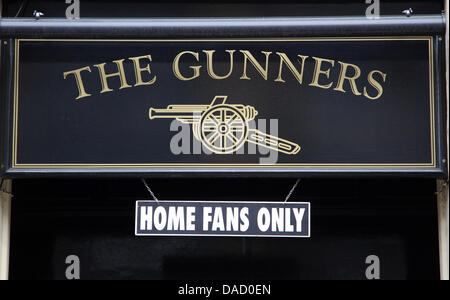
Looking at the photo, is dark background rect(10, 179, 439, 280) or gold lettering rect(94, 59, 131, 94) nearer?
gold lettering rect(94, 59, 131, 94)

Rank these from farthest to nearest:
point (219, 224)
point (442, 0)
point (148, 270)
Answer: point (148, 270)
point (442, 0)
point (219, 224)

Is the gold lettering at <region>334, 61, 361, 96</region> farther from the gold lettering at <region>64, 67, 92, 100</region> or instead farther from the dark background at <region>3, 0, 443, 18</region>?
the gold lettering at <region>64, 67, 92, 100</region>

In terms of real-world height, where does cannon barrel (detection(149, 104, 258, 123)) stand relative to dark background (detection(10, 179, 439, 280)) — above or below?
above

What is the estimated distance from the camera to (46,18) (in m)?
6.71

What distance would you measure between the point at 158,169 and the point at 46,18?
174 cm

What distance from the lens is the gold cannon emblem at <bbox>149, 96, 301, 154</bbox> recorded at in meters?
6.40

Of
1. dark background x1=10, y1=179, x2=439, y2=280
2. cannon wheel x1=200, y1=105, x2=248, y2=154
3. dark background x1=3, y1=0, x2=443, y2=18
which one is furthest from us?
dark background x1=10, y1=179, x2=439, y2=280

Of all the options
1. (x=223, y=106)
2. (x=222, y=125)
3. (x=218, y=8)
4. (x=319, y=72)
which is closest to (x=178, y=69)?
(x=223, y=106)

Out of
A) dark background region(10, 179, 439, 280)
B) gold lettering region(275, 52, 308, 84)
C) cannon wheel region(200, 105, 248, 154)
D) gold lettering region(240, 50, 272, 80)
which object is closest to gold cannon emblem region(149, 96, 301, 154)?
cannon wheel region(200, 105, 248, 154)

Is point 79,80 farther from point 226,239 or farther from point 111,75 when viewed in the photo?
point 226,239
